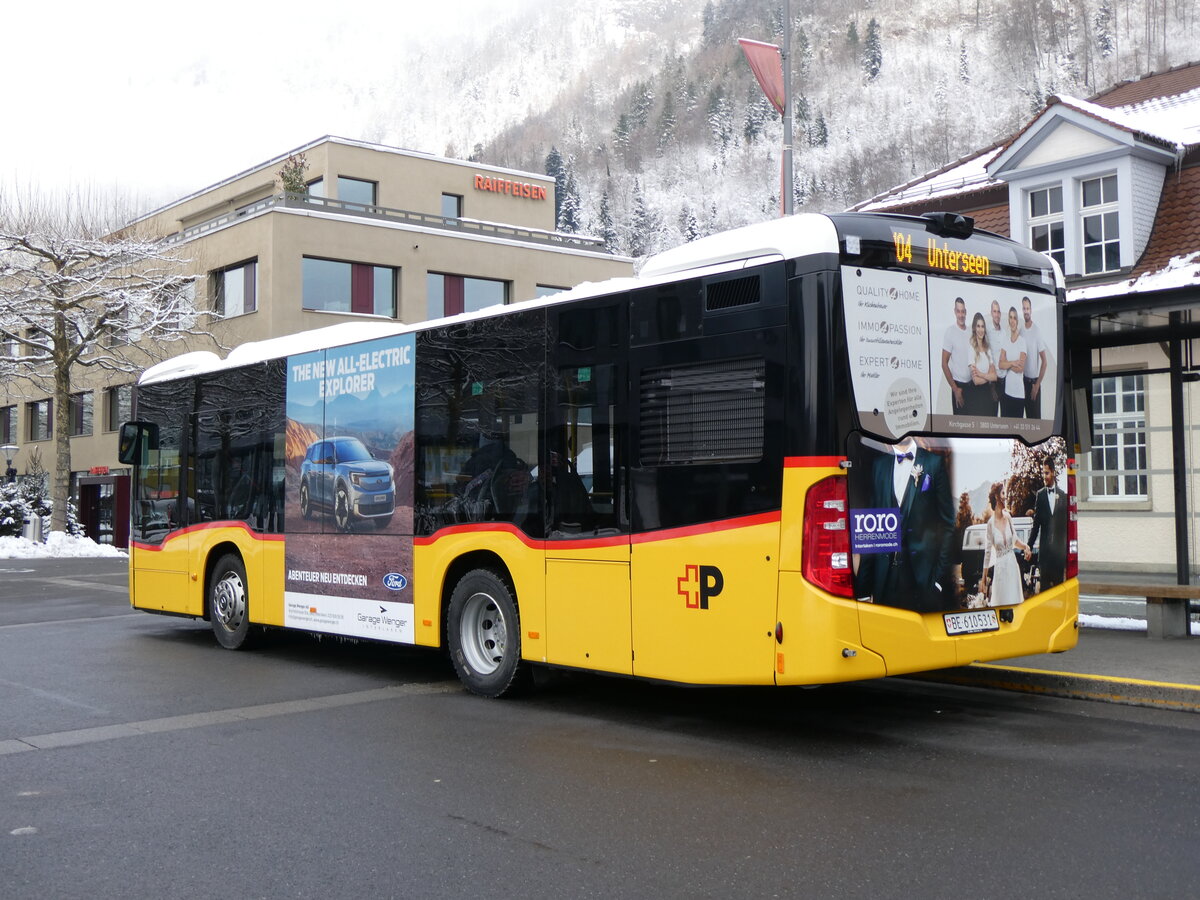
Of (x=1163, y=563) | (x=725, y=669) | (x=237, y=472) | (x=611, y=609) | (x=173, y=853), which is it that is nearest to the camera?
(x=173, y=853)

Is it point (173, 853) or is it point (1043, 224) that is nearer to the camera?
point (173, 853)

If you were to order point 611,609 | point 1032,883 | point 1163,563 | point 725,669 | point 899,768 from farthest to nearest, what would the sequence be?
point 1163,563 < point 611,609 < point 725,669 < point 899,768 < point 1032,883

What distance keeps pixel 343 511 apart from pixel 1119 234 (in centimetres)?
1167

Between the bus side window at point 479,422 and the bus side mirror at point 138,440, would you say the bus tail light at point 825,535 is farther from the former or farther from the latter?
the bus side mirror at point 138,440

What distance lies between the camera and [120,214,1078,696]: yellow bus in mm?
6984

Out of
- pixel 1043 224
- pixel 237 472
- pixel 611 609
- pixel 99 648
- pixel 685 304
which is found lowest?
pixel 99 648

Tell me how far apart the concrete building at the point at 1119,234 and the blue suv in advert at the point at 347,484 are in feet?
Result: 32.6

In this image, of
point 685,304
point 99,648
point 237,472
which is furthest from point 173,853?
point 99,648

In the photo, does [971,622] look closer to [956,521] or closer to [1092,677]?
[956,521]

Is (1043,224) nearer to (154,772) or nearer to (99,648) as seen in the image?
(99,648)

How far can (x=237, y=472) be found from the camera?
481 inches

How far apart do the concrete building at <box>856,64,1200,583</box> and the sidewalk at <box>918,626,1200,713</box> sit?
573 centimetres

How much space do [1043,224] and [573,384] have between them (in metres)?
11.8

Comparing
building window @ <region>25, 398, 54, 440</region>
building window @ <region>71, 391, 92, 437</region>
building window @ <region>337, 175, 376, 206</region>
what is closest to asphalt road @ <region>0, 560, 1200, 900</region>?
building window @ <region>337, 175, 376, 206</region>
